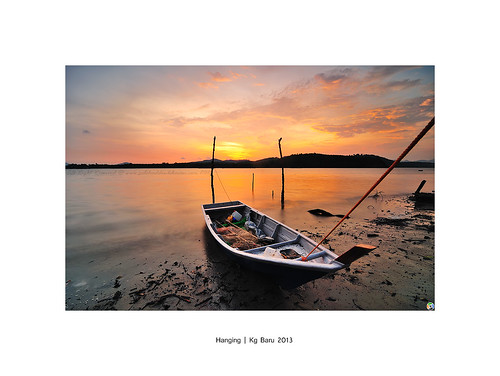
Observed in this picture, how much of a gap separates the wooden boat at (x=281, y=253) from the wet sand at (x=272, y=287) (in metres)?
0.55

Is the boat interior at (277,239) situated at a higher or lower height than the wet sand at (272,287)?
higher

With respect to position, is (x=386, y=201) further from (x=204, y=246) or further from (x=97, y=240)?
(x=97, y=240)

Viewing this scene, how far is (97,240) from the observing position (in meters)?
6.00

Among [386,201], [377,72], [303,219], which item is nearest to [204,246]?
[303,219]

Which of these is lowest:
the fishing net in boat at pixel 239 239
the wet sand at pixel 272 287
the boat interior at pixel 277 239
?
the wet sand at pixel 272 287

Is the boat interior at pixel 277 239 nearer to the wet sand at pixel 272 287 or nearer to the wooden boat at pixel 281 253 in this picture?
the wooden boat at pixel 281 253

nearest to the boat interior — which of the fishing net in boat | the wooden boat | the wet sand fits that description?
the wooden boat

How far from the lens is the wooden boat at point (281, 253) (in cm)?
246

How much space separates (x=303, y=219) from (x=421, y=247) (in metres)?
4.11

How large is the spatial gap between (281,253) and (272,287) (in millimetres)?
707

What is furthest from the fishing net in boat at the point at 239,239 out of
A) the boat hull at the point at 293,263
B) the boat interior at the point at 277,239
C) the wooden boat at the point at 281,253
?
the boat hull at the point at 293,263

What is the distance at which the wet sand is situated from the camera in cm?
331

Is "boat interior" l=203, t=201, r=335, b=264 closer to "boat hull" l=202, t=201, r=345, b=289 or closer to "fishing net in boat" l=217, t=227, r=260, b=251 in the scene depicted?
"boat hull" l=202, t=201, r=345, b=289

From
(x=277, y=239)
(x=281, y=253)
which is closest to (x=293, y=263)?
(x=281, y=253)
